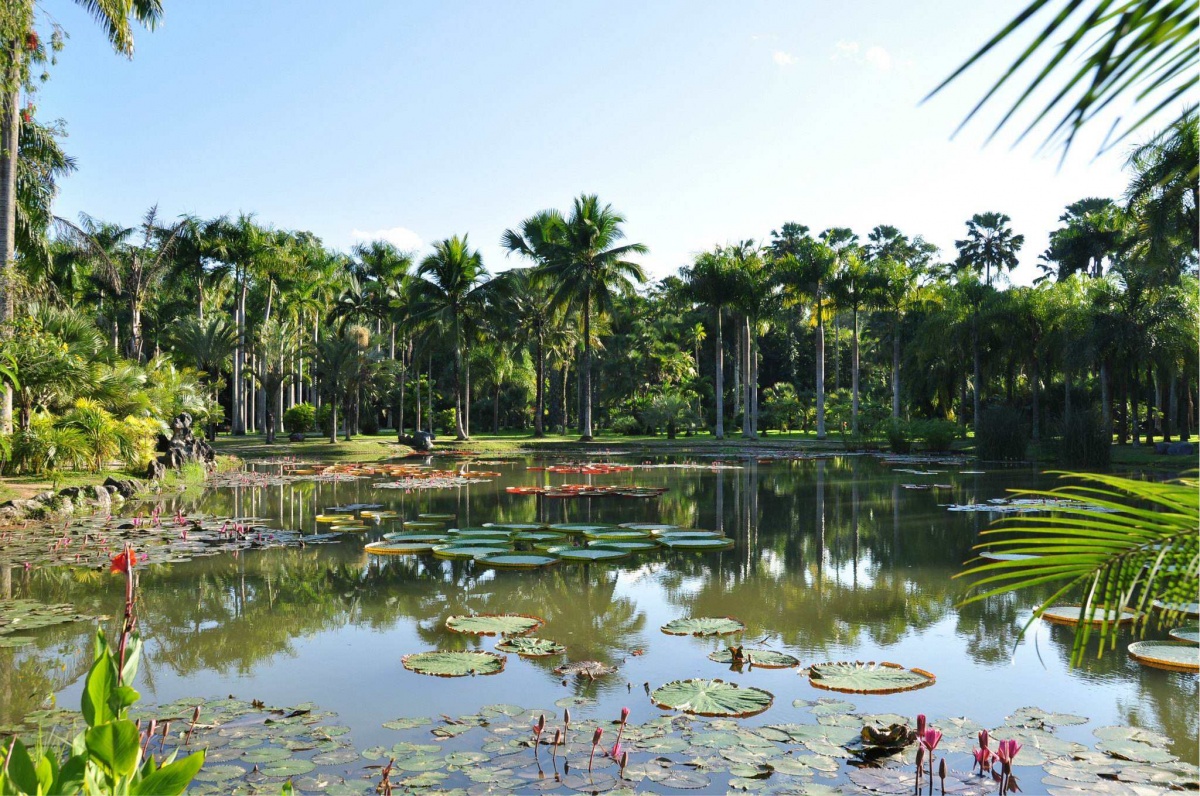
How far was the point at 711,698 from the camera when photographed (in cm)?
502

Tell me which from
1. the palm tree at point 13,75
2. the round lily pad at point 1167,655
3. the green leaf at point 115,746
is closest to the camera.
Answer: the green leaf at point 115,746

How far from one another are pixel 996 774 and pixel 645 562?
240 inches

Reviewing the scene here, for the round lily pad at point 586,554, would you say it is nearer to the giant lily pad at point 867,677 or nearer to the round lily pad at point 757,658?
the round lily pad at point 757,658

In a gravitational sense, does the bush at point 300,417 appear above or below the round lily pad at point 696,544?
above

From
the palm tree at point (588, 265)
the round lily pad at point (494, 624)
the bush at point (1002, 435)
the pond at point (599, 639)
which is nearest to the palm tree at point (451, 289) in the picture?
the palm tree at point (588, 265)

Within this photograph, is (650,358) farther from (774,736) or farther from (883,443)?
(774,736)

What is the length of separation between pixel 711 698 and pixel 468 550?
5401 millimetres

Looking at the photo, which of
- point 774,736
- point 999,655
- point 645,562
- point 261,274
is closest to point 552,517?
point 645,562

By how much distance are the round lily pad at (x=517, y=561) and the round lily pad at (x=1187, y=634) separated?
5628 millimetres

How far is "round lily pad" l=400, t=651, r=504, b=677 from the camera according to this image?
5.66 m

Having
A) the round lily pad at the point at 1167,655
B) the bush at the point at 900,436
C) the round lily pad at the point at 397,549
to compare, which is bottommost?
the round lily pad at the point at 1167,655

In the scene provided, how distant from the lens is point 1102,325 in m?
28.8

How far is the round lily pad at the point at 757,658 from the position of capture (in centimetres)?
579

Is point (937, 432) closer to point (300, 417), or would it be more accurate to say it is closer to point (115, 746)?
point (300, 417)
